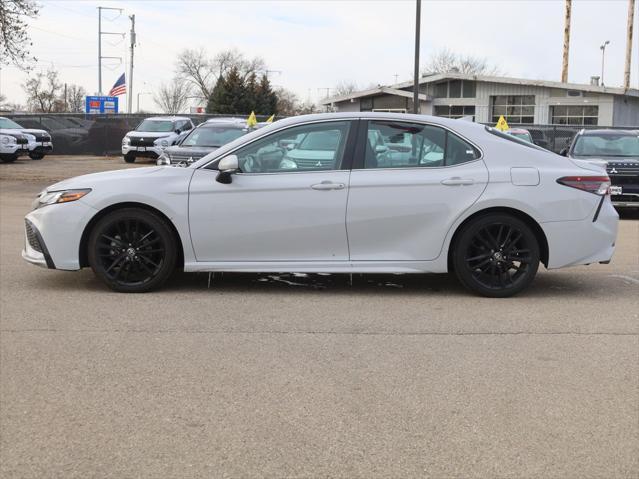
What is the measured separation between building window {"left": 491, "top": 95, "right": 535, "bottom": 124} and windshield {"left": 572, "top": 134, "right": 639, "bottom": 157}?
31.6 meters

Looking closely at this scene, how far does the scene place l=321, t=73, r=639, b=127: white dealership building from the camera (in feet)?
148

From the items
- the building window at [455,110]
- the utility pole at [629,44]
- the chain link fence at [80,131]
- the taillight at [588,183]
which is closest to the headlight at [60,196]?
the taillight at [588,183]

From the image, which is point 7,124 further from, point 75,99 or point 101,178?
point 75,99

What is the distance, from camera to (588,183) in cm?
716

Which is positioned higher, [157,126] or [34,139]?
[157,126]

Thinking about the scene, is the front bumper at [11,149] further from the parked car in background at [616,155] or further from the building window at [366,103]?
the building window at [366,103]

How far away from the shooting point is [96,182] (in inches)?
283

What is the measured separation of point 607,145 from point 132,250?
40.7 ft

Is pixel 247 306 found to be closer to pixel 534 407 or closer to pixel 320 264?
pixel 320 264

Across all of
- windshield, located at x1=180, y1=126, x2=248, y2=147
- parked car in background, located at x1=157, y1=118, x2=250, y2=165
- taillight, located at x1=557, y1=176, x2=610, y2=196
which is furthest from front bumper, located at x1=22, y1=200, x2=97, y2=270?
windshield, located at x1=180, y1=126, x2=248, y2=147

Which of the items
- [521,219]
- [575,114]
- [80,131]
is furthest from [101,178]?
[575,114]

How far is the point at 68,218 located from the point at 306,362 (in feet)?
9.77

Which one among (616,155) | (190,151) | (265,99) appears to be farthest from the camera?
(265,99)

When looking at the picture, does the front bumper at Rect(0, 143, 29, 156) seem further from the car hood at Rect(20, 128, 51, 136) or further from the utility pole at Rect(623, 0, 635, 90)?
the utility pole at Rect(623, 0, 635, 90)
